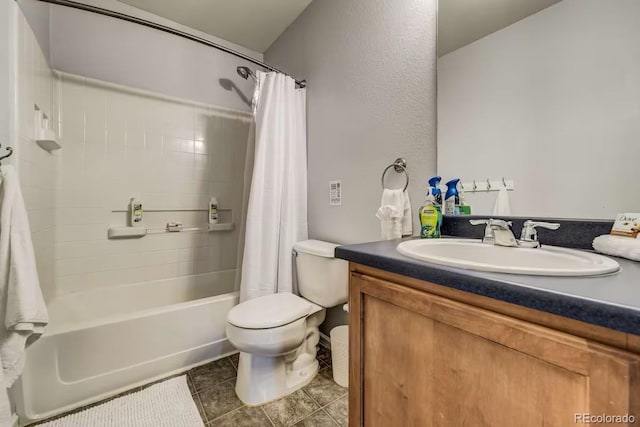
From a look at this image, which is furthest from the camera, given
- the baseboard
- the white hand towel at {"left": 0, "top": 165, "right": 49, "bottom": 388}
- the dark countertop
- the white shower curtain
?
the baseboard

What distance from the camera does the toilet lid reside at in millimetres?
1164

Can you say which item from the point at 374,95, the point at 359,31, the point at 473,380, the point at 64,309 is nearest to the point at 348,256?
the point at 473,380

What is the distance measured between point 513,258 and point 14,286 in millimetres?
1732

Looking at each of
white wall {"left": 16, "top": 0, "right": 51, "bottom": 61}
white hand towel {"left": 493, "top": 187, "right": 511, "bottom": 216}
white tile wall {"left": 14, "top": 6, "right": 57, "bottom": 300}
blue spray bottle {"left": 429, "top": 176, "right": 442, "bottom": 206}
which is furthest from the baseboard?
white wall {"left": 16, "top": 0, "right": 51, "bottom": 61}

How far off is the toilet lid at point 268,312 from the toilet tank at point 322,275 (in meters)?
0.12

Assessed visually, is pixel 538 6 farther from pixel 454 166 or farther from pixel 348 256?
pixel 348 256

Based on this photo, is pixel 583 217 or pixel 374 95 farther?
pixel 374 95

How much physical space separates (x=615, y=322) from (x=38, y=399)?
197cm

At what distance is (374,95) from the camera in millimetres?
1398

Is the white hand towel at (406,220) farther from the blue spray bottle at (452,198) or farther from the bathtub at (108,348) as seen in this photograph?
the bathtub at (108,348)

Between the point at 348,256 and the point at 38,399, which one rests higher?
the point at 348,256

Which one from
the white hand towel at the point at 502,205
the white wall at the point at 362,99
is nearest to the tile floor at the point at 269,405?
the white wall at the point at 362,99

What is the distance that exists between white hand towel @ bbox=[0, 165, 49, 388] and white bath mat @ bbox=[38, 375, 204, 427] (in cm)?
40

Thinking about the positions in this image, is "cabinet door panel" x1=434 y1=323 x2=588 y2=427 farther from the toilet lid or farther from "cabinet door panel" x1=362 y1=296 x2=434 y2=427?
the toilet lid
